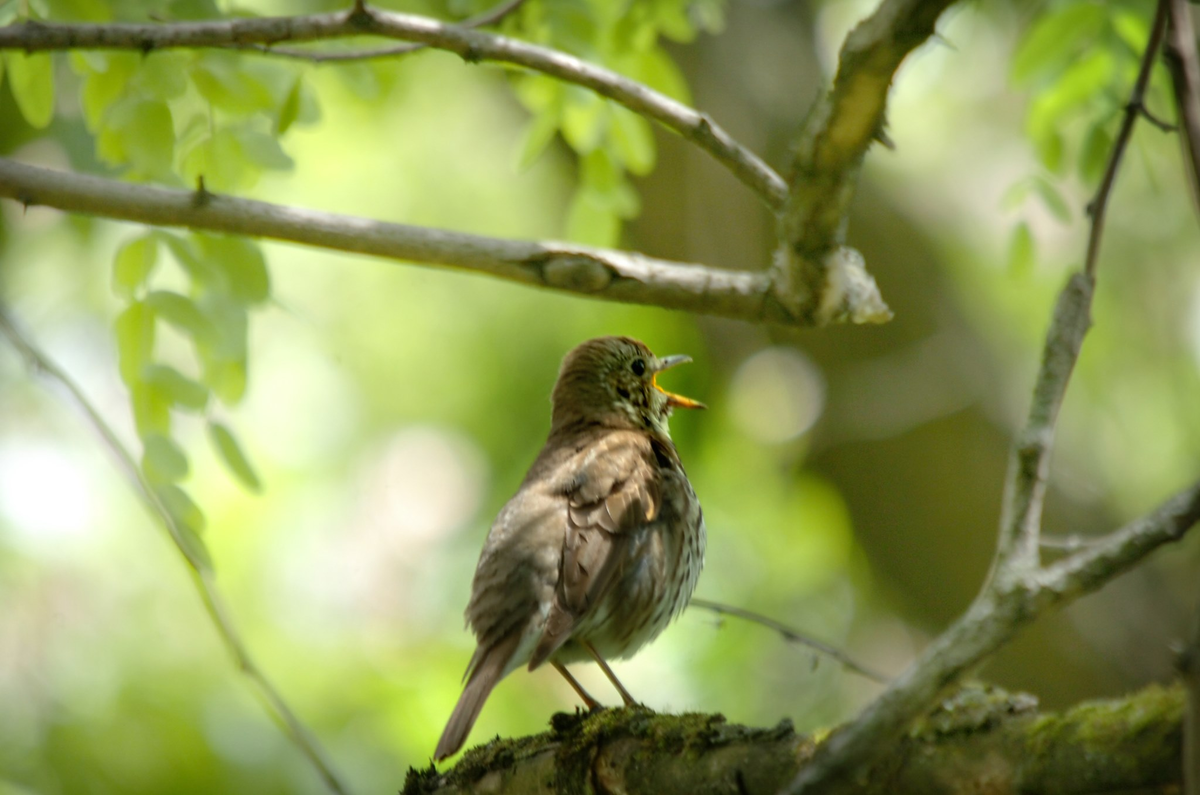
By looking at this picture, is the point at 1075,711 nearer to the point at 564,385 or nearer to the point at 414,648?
the point at 564,385

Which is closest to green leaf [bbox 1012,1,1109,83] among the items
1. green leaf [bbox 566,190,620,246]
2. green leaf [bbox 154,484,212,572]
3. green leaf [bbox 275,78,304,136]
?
green leaf [bbox 566,190,620,246]

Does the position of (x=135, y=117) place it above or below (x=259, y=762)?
above

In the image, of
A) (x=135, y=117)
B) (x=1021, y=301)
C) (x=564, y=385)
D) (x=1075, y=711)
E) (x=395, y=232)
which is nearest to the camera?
(x=1075, y=711)

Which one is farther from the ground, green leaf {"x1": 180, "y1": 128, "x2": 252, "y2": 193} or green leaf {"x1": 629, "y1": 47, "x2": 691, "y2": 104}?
green leaf {"x1": 629, "y1": 47, "x2": 691, "y2": 104}

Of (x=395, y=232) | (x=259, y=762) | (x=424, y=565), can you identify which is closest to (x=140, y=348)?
(x=395, y=232)

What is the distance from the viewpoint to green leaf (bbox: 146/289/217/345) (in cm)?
357

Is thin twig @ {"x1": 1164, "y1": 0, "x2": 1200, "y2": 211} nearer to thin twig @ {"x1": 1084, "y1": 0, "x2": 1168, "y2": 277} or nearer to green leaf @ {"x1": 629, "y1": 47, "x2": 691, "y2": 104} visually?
thin twig @ {"x1": 1084, "y1": 0, "x2": 1168, "y2": 277}

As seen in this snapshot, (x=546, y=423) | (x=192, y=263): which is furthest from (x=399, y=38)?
(x=546, y=423)

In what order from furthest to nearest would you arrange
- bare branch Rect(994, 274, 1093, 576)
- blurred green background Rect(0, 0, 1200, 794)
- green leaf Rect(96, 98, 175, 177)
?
blurred green background Rect(0, 0, 1200, 794), green leaf Rect(96, 98, 175, 177), bare branch Rect(994, 274, 1093, 576)

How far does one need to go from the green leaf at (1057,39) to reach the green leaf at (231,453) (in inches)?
135

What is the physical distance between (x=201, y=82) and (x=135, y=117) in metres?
0.27

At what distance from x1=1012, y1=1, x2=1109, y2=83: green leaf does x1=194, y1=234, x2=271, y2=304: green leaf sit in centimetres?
312

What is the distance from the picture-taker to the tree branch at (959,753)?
1804mm

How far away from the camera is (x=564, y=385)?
15.9 feet
